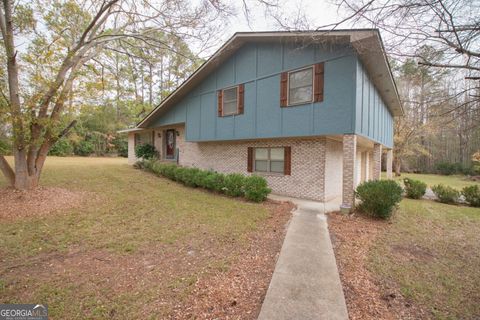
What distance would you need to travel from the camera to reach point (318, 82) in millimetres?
7750

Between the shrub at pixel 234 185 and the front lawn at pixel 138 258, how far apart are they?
152cm

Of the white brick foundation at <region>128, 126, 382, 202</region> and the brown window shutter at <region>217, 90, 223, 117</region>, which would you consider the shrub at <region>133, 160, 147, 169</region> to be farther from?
the brown window shutter at <region>217, 90, 223, 117</region>

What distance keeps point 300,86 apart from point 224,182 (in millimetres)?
4868

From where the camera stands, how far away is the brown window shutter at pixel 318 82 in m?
→ 7.71

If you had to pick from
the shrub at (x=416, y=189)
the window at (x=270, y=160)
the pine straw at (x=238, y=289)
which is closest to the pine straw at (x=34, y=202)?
the pine straw at (x=238, y=289)

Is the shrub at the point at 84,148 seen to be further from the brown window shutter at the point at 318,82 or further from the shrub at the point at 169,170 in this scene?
the brown window shutter at the point at 318,82

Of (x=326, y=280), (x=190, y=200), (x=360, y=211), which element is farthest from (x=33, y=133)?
(x=360, y=211)

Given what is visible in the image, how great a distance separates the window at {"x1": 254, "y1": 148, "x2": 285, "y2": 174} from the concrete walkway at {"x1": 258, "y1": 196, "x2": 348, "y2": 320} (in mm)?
5054

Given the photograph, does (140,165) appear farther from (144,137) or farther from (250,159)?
(250,159)

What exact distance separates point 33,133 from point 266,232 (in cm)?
770

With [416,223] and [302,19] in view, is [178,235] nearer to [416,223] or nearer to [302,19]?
[302,19]

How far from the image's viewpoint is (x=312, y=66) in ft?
26.2

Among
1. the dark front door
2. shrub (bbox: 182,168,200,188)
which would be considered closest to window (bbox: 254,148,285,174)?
shrub (bbox: 182,168,200,188)

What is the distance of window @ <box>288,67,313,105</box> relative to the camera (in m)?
8.16
